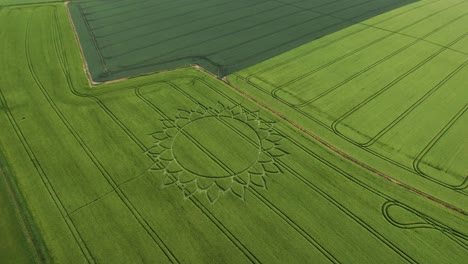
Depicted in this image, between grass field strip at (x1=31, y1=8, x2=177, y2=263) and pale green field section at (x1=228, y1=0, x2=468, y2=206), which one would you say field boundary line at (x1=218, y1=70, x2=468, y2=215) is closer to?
pale green field section at (x1=228, y1=0, x2=468, y2=206)

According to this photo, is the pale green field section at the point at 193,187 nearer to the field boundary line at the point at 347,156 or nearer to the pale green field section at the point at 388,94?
the field boundary line at the point at 347,156

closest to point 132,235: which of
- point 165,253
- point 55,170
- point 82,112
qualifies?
point 165,253

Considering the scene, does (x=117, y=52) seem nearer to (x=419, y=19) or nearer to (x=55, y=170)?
(x=55, y=170)

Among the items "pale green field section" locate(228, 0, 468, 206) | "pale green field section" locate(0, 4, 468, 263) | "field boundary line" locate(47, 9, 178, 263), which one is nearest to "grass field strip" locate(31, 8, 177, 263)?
"field boundary line" locate(47, 9, 178, 263)


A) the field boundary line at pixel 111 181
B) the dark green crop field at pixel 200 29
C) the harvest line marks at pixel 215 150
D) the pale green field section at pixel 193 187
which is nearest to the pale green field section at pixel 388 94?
the pale green field section at pixel 193 187

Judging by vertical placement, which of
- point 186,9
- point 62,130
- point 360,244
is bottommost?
point 360,244
